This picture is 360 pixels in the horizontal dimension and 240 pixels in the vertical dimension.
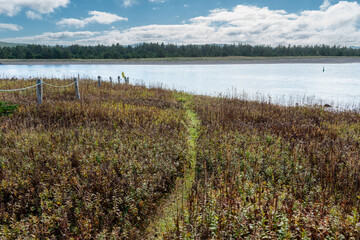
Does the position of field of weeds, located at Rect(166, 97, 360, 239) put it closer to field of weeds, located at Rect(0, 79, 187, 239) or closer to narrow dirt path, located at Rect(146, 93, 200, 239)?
narrow dirt path, located at Rect(146, 93, 200, 239)

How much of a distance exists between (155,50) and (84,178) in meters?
117

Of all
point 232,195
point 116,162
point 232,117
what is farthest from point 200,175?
point 232,117

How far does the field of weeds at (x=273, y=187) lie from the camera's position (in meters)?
3.59

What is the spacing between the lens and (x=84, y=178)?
5.16m

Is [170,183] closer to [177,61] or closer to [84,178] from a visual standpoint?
[84,178]

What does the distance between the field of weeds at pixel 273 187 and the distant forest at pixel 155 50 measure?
94444 millimetres

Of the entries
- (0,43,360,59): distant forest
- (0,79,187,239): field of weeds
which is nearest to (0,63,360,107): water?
(0,79,187,239): field of weeds

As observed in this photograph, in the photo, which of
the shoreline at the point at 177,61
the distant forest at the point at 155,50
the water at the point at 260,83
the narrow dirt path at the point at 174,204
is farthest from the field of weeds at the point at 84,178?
the distant forest at the point at 155,50

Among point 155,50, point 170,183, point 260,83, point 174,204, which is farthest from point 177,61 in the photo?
point 174,204

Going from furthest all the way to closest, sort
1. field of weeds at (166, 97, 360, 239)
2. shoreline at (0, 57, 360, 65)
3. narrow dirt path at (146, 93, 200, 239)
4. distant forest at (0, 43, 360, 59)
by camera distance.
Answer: distant forest at (0, 43, 360, 59) → shoreline at (0, 57, 360, 65) → narrow dirt path at (146, 93, 200, 239) → field of weeds at (166, 97, 360, 239)

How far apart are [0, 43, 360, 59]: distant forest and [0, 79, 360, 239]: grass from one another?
309ft

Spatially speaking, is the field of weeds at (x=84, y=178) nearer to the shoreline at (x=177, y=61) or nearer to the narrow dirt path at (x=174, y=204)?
the narrow dirt path at (x=174, y=204)

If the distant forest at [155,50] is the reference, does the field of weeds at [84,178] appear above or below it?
below

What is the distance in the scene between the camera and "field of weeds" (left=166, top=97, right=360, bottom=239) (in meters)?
3.59
